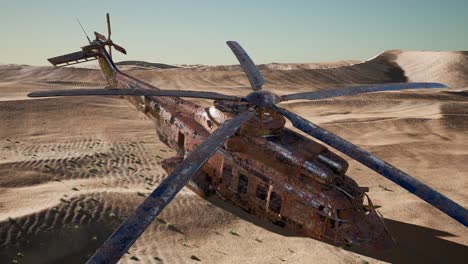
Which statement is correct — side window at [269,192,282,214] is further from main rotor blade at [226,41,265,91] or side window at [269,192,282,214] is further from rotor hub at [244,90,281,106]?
main rotor blade at [226,41,265,91]

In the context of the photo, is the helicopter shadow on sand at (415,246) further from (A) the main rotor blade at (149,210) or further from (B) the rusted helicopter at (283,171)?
(A) the main rotor blade at (149,210)

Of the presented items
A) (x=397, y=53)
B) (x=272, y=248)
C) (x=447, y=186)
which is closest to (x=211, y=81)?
(x=447, y=186)

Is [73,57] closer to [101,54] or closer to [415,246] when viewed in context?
[101,54]

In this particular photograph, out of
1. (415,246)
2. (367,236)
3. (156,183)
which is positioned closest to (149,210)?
(367,236)

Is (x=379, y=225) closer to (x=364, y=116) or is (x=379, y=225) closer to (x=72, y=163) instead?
(x=72, y=163)

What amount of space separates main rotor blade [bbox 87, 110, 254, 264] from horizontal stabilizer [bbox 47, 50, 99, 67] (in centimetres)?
1130

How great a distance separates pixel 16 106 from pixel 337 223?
930 inches

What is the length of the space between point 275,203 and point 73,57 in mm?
12740

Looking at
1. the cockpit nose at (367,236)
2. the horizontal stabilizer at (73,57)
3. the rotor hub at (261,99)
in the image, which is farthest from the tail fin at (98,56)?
the cockpit nose at (367,236)

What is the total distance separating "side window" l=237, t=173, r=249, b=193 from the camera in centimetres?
882

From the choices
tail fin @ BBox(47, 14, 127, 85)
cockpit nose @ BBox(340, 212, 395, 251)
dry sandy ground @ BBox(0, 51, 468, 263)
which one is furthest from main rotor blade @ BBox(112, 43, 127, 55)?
cockpit nose @ BBox(340, 212, 395, 251)

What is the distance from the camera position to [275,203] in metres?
8.22

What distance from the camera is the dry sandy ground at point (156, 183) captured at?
871cm

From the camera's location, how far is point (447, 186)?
1367 cm
